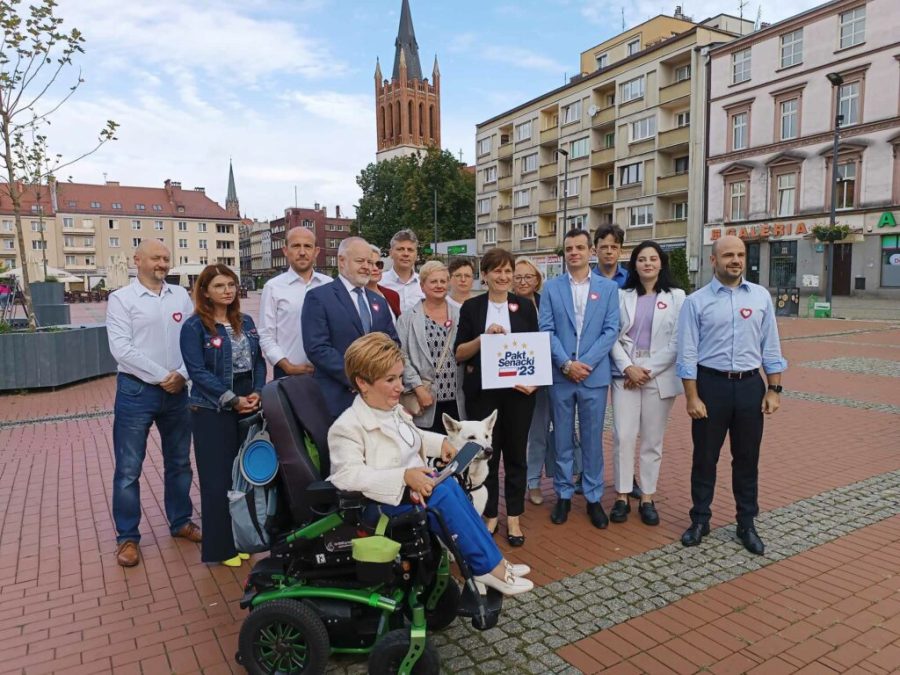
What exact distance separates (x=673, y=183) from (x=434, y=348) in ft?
126

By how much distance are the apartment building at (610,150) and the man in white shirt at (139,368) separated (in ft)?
108

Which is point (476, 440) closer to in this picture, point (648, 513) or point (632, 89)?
point (648, 513)

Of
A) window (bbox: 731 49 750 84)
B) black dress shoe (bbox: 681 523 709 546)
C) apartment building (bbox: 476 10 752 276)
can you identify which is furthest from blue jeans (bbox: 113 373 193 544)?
window (bbox: 731 49 750 84)

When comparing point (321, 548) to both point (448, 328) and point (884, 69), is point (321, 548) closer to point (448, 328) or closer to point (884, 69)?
point (448, 328)

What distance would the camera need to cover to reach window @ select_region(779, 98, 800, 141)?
109ft

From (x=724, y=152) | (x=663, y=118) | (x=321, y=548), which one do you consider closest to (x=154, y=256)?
(x=321, y=548)

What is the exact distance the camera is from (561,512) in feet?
15.8

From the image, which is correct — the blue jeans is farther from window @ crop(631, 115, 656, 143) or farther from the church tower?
the church tower

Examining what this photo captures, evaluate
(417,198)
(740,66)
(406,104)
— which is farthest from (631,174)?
(406,104)

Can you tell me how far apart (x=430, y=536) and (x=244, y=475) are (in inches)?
36.4

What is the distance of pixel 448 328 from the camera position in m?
4.51

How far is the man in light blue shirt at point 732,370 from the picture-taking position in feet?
13.9

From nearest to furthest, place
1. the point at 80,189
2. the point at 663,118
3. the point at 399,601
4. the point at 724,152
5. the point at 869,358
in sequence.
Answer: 1. the point at 399,601
2. the point at 869,358
3. the point at 724,152
4. the point at 663,118
5. the point at 80,189

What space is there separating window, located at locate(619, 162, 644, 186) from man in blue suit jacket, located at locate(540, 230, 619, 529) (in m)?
38.9
